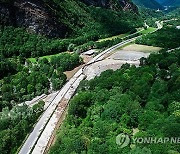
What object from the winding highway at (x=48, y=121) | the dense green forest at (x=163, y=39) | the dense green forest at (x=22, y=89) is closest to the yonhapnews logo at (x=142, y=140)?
the winding highway at (x=48, y=121)

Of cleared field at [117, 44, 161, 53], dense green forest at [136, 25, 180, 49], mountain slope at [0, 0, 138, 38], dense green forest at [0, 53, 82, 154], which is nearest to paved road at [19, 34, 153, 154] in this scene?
dense green forest at [0, 53, 82, 154]

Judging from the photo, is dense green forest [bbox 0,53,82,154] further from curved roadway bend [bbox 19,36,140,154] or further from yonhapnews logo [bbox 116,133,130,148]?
yonhapnews logo [bbox 116,133,130,148]

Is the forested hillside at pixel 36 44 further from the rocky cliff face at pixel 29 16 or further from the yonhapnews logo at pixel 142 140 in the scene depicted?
the yonhapnews logo at pixel 142 140

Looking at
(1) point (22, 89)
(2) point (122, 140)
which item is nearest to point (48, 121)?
(1) point (22, 89)

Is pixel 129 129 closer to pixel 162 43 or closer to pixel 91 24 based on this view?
pixel 162 43

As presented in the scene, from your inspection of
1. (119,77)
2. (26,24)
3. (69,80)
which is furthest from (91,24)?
(119,77)

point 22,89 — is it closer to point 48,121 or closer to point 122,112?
point 48,121

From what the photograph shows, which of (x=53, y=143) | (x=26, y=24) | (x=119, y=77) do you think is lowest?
(x=53, y=143)
